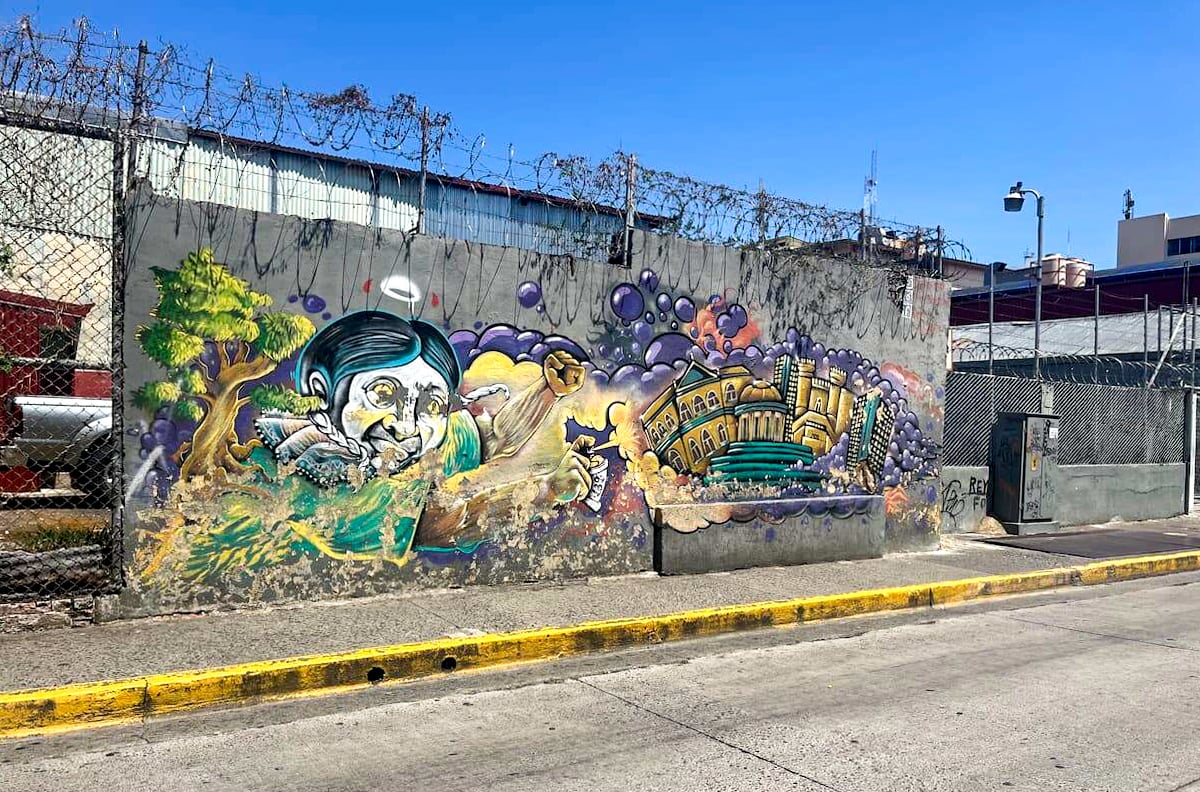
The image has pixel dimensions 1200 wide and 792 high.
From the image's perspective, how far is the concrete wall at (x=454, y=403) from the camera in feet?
23.6

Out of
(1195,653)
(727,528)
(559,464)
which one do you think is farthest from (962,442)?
(559,464)

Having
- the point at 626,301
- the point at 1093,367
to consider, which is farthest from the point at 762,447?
the point at 1093,367

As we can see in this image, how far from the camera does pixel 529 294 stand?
8.84 meters

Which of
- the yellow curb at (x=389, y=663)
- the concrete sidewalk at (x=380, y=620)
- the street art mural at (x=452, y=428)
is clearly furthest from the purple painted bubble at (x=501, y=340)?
the yellow curb at (x=389, y=663)

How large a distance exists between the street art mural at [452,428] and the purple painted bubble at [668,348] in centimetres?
2

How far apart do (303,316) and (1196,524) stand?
51.9 feet

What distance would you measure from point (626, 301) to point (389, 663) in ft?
14.3

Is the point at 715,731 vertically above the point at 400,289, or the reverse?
the point at 400,289

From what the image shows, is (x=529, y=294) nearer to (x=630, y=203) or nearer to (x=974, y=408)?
(x=630, y=203)

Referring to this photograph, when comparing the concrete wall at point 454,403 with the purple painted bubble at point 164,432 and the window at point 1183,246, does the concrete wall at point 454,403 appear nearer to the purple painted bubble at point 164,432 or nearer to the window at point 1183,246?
the purple painted bubble at point 164,432

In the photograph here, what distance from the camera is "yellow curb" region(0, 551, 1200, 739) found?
538 cm

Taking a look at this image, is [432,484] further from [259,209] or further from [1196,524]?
[1196,524]

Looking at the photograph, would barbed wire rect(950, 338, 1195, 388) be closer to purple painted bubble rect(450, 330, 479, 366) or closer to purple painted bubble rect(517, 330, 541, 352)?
purple painted bubble rect(517, 330, 541, 352)

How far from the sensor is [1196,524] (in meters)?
16.9
